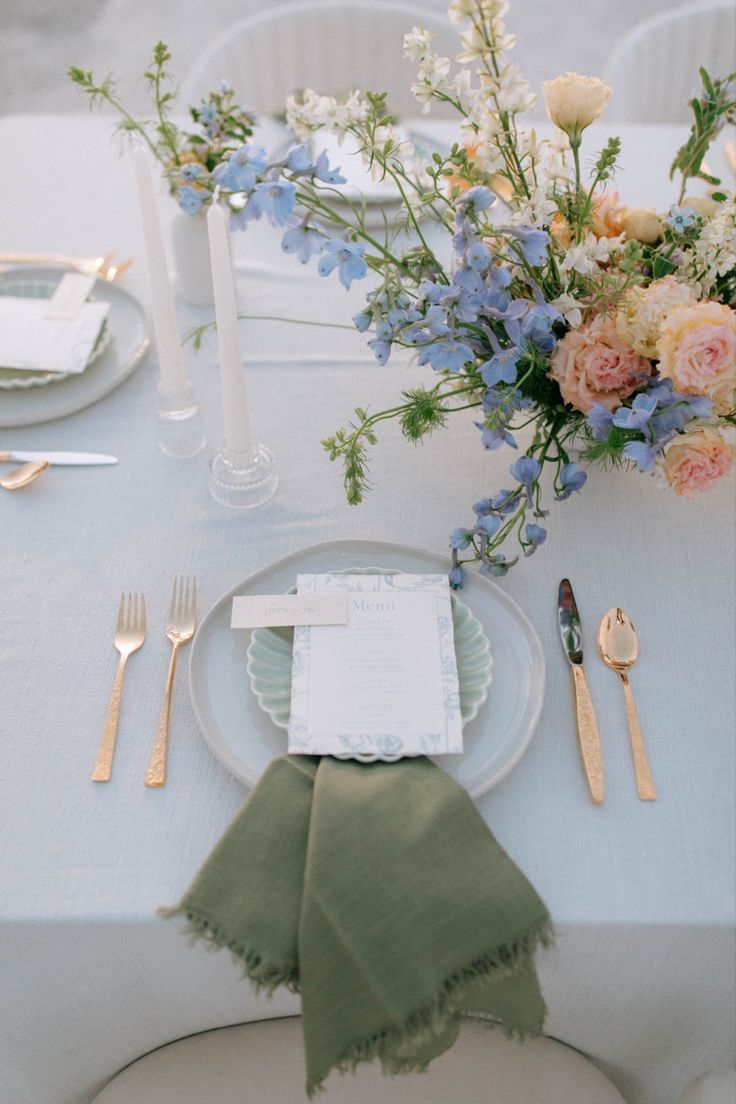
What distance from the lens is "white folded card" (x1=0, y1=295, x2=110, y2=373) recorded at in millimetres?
1093

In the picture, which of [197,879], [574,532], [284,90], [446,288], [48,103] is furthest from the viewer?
[48,103]

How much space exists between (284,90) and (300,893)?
157cm

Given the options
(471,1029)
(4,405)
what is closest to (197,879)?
(471,1029)

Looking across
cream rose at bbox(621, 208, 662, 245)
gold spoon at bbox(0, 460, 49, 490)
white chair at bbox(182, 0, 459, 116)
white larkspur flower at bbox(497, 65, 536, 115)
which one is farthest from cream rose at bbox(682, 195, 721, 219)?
white chair at bbox(182, 0, 459, 116)

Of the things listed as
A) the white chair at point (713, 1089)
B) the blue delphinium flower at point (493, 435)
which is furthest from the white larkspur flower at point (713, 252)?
the white chair at point (713, 1089)

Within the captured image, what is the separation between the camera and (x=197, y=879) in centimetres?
68

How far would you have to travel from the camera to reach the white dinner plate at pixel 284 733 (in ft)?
2.50

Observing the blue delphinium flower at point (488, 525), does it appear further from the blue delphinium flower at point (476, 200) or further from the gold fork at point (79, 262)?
the gold fork at point (79, 262)

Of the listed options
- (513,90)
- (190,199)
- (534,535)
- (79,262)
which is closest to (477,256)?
(513,90)

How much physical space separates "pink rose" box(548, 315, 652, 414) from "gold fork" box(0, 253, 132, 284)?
2.23 ft

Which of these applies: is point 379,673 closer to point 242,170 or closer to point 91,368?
point 242,170

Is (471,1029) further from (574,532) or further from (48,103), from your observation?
(48,103)

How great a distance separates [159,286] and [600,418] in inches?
17.8

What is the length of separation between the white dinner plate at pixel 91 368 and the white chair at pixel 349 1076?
682 millimetres
